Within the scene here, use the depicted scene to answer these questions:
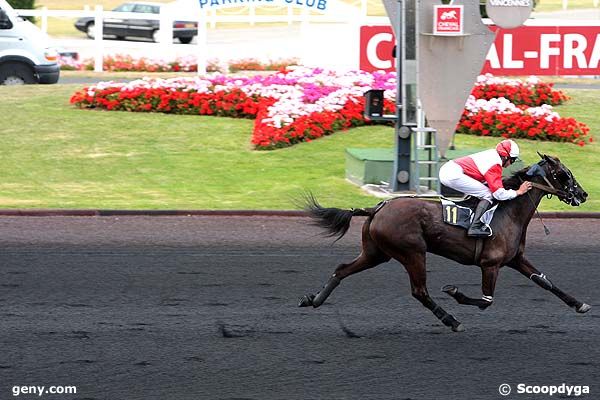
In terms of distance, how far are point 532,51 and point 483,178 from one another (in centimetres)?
1597

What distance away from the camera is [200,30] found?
96.4 feet

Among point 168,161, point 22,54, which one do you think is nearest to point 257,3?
point 22,54

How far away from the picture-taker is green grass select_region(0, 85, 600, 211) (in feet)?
57.1

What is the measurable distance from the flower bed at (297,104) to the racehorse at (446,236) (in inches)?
412

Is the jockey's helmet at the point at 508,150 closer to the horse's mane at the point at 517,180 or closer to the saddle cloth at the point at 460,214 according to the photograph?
the horse's mane at the point at 517,180

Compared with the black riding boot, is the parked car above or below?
above

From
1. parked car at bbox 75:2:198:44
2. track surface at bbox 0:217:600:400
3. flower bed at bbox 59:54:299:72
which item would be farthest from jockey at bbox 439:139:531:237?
parked car at bbox 75:2:198:44

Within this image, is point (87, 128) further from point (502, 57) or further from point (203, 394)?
point (203, 394)

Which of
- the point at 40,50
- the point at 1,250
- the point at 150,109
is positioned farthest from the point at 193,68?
the point at 1,250

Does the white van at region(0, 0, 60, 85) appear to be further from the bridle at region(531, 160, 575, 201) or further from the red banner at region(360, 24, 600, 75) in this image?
the bridle at region(531, 160, 575, 201)

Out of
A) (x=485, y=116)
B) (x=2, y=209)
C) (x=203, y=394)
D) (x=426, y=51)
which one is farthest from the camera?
(x=485, y=116)

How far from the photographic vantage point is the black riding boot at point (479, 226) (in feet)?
33.2

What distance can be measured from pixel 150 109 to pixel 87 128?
1916 millimetres

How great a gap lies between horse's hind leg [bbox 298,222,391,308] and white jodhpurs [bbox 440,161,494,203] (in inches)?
36.5
